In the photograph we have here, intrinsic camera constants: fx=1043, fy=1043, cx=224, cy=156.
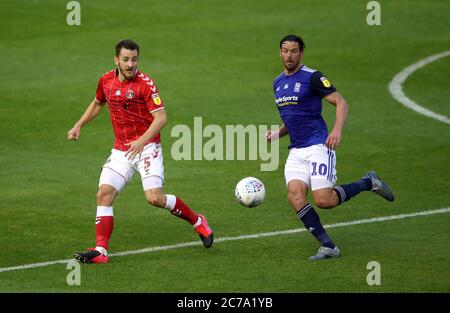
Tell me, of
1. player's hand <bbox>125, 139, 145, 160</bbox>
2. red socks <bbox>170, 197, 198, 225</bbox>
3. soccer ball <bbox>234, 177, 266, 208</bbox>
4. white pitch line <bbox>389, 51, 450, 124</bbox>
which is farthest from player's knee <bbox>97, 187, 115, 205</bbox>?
white pitch line <bbox>389, 51, 450, 124</bbox>

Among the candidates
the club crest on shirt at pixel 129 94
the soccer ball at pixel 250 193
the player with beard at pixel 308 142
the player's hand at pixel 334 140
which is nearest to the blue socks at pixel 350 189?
the player with beard at pixel 308 142

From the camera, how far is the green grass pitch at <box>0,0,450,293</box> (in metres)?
12.4

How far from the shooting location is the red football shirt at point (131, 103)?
13141 millimetres

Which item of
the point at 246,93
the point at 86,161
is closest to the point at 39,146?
the point at 86,161

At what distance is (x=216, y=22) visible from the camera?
1139 inches

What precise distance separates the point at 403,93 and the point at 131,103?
11.6 meters

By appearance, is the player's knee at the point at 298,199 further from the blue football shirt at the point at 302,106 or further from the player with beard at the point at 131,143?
the player with beard at the point at 131,143

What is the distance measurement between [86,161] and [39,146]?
1444mm

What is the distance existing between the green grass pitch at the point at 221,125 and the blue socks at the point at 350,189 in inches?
26.7

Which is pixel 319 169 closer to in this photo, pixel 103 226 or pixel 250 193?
pixel 250 193

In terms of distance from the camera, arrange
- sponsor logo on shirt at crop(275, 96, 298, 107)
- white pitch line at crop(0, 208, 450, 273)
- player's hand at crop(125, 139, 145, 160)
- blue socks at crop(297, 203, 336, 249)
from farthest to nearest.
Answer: sponsor logo on shirt at crop(275, 96, 298, 107) → blue socks at crop(297, 203, 336, 249) → player's hand at crop(125, 139, 145, 160) → white pitch line at crop(0, 208, 450, 273)

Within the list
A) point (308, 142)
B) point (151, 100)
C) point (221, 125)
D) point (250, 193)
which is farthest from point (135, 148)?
point (221, 125)

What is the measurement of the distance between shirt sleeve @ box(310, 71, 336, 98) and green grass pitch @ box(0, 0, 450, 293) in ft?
6.65

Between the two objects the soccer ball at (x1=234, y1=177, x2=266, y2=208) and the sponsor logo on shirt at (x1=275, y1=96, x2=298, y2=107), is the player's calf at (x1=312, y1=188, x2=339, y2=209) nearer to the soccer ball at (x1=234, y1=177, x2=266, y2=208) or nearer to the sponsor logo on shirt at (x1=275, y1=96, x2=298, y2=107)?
the soccer ball at (x1=234, y1=177, x2=266, y2=208)
